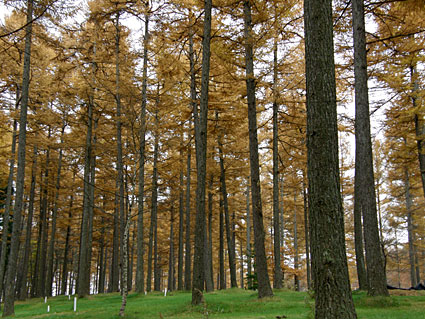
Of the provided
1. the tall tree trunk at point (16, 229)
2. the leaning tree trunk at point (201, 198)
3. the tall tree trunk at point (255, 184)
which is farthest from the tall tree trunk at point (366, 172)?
the tall tree trunk at point (16, 229)

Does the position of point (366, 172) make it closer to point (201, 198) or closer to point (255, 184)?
point (255, 184)

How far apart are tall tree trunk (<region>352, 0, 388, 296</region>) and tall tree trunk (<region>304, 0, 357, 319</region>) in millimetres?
4927

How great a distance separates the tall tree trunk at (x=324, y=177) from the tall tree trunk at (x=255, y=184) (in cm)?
557

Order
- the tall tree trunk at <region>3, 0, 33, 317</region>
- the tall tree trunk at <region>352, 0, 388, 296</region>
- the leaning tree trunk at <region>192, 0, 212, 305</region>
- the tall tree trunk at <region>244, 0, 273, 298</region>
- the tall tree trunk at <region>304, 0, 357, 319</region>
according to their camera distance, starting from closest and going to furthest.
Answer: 1. the tall tree trunk at <region>304, 0, 357, 319</region>
2. the tall tree trunk at <region>352, 0, 388, 296</region>
3. the leaning tree trunk at <region>192, 0, 212, 305</region>
4. the tall tree trunk at <region>244, 0, 273, 298</region>
5. the tall tree trunk at <region>3, 0, 33, 317</region>

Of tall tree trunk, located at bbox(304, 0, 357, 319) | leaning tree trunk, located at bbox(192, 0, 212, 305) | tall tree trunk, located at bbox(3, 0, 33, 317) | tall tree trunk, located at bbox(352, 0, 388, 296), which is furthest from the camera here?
tall tree trunk, located at bbox(3, 0, 33, 317)

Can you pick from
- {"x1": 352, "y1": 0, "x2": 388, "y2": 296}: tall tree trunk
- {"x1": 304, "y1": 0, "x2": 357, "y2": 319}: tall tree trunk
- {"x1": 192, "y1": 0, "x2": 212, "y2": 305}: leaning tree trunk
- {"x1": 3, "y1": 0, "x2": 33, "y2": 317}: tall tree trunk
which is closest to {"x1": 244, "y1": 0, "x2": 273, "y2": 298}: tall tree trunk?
{"x1": 192, "y1": 0, "x2": 212, "y2": 305}: leaning tree trunk

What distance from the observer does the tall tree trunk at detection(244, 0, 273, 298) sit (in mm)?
9672

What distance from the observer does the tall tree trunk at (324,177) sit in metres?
3.94

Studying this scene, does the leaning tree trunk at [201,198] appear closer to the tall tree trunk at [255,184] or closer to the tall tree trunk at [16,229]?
the tall tree trunk at [255,184]

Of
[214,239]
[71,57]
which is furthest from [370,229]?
[214,239]

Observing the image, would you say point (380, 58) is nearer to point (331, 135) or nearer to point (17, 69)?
point (331, 135)

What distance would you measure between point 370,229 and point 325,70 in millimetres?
5533

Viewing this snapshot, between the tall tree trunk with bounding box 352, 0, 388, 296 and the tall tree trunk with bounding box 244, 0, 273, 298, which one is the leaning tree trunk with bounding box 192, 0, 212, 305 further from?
the tall tree trunk with bounding box 352, 0, 388, 296

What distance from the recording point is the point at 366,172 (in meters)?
8.64
